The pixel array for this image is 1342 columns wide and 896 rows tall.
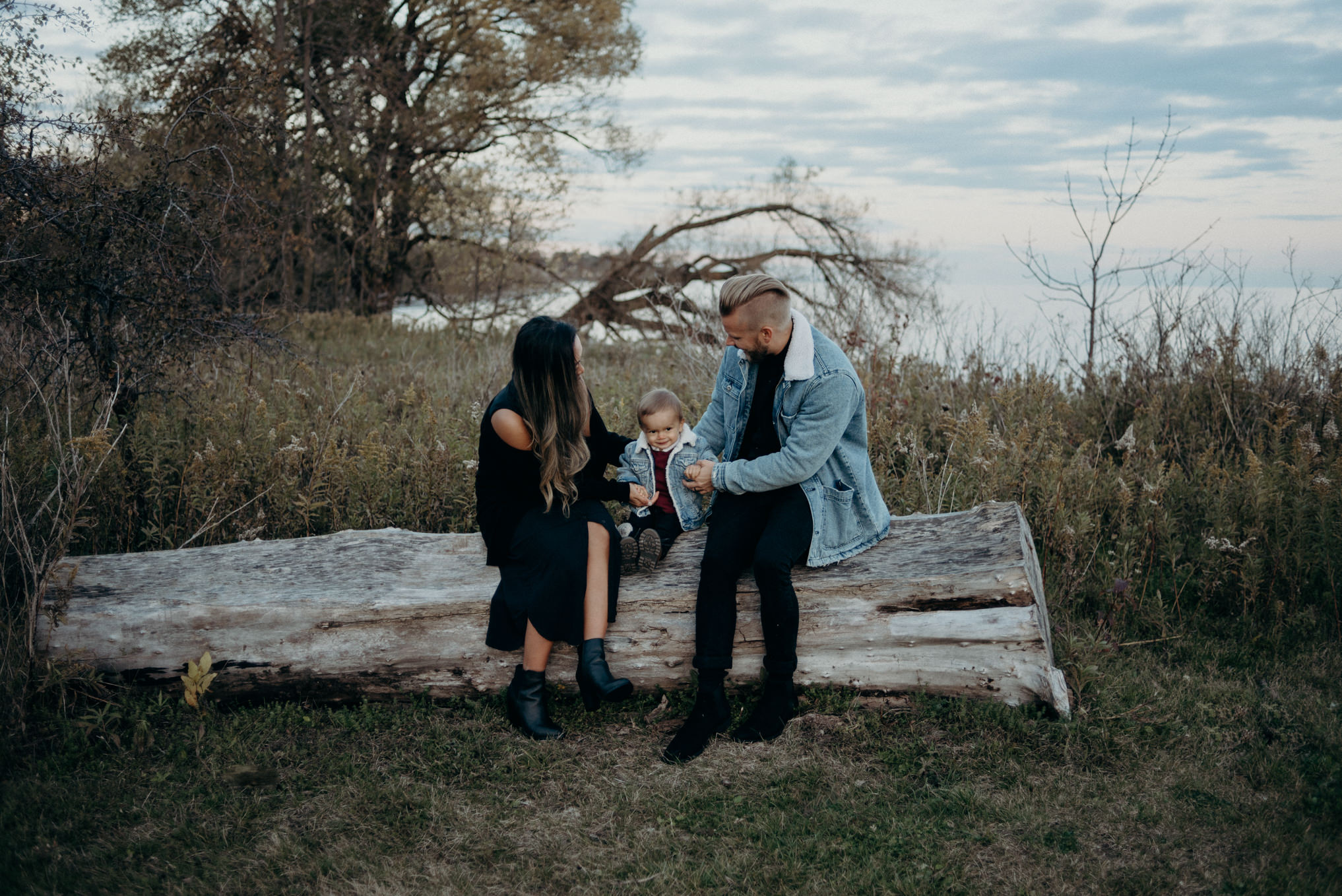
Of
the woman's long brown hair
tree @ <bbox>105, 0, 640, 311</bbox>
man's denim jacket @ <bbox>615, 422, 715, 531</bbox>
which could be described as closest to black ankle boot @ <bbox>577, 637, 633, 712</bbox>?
the woman's long brown hair

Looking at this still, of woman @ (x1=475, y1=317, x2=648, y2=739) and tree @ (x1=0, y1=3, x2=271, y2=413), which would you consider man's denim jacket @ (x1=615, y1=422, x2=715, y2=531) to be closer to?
woman @ (x1=475, y1=317, x2=648, y2=739)

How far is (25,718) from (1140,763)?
4.49 meters

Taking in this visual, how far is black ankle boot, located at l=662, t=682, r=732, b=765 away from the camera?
349 cm

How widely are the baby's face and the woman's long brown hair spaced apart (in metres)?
0.34

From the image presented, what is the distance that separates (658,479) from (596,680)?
1.02 m

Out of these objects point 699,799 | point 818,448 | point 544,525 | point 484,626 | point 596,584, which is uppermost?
point 818,448

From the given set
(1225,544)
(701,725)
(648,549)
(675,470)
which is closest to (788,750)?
(701,725)

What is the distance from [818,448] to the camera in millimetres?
3662

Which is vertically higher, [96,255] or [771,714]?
[96,255]

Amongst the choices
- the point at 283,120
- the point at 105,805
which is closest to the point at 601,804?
the point at 105,805

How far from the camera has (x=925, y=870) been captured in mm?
2852

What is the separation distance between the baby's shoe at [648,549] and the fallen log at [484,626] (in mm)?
74

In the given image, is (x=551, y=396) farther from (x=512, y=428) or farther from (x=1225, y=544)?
(x=1225, y=544)

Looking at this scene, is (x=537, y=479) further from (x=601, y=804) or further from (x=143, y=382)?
(x=143, y=382)
